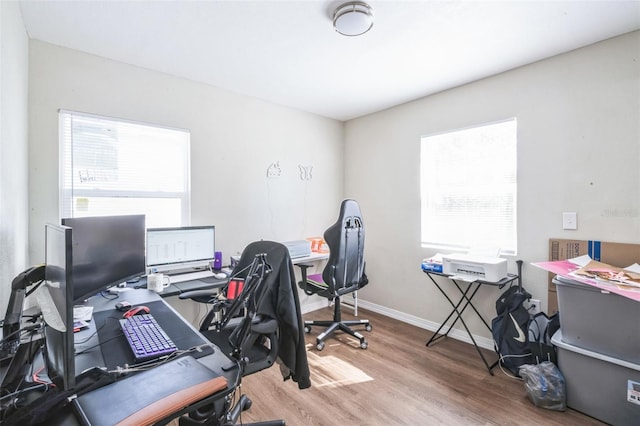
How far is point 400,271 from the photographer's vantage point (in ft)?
11.4

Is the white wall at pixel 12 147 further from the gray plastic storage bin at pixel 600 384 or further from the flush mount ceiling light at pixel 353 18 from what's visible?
the gray plastic storage bin at pixel 600 384

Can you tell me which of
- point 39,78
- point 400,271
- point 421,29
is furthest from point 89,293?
point 400,271

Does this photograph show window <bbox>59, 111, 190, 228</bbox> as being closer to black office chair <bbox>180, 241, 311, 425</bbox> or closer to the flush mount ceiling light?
black office chair <bbox>180, 241, 311, 425</bbox>

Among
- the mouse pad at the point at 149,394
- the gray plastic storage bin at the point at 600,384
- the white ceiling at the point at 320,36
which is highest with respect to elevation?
the white ceiling at the point at 320,36

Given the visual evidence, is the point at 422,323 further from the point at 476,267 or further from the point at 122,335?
the point at 122,335

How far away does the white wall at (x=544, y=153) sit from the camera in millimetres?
2098

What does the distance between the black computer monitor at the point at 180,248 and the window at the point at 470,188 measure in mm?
2307

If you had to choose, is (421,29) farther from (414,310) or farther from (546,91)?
(414,310)

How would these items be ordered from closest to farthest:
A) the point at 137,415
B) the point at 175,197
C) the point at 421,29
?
→ the point at 137,415 → the point at 421,29 → the point at 175,197

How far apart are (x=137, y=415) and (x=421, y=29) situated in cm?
250

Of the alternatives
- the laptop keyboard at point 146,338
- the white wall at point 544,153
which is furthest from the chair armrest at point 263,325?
the white wall at point 544,153

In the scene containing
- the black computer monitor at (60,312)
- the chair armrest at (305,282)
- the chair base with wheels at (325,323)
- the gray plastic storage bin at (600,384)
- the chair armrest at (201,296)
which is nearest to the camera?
the black computer monitor at (60,312)

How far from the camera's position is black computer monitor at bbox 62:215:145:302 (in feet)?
4.72

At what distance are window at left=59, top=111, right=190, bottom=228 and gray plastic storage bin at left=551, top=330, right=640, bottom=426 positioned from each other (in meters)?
3.21
